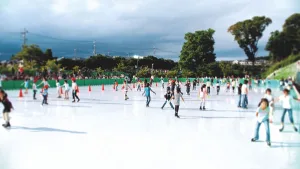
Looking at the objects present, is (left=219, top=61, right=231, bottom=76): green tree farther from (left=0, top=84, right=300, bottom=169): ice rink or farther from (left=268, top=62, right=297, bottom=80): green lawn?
(left=268, top=62, right=297, bottom=80): green lawn

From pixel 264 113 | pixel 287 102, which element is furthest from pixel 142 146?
pixel 287 102

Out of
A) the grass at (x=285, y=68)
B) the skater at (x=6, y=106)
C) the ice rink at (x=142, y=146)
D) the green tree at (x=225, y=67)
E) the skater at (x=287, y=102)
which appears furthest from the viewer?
the skater at (x=287, y=102)

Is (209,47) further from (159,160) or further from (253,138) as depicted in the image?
(253,138)

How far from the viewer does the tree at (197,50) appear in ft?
12.8

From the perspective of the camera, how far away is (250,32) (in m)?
3.24

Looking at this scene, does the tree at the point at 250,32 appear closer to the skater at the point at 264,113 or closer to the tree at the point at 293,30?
the tree at the point at 293,30

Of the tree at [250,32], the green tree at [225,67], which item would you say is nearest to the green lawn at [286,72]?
the tree at [250,32]

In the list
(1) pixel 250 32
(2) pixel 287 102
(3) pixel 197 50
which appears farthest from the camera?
(2) pixel 287 102

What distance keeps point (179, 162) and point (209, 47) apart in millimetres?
1751

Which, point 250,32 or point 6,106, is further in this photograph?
point 6,106

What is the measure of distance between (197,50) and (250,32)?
1022 mm

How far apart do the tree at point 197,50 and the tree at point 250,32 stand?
1.58 feet

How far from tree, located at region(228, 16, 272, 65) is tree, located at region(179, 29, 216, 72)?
0.48 m

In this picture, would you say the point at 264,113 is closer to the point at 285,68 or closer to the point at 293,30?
the point at 285,68
